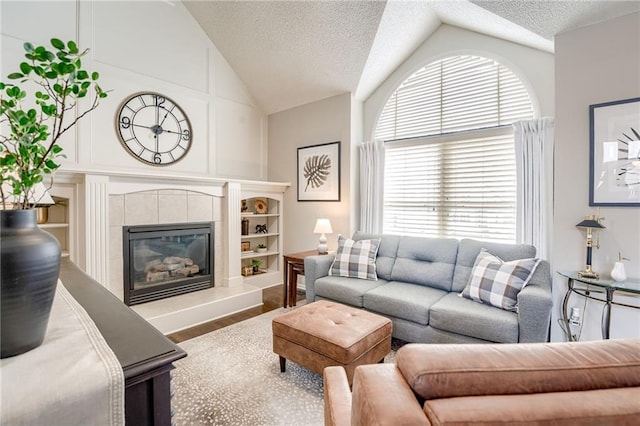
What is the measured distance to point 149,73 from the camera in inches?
144

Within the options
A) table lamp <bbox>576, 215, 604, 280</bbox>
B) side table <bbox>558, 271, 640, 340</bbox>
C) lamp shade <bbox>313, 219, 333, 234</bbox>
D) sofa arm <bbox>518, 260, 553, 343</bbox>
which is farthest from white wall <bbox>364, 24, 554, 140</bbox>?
sofa arm <bbox>518, 260, 553, 343</bbox>

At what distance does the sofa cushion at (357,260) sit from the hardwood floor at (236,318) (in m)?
1.01

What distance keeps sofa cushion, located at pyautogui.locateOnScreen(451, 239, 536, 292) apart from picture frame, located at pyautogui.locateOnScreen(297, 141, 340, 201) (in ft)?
5.84

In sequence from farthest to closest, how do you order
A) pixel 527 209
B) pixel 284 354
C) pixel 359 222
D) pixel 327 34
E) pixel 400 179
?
pixel 359 222, pixel 400 179, pixel 327 34, pixel 527 209, pixel 284 354

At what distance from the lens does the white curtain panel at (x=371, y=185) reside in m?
3.90

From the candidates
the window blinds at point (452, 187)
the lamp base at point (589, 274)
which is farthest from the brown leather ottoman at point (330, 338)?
the window blinds at point (452, 187)

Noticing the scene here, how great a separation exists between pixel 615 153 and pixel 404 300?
6.22ft

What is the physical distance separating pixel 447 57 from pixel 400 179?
1487 mm

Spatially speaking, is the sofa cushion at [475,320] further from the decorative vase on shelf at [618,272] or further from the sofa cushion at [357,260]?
the sofa cushion at [357,260]

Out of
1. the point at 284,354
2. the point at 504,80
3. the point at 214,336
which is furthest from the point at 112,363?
the point at 504,80

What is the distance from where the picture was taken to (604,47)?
2.20 m

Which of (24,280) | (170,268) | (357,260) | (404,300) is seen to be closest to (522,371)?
(24,280)

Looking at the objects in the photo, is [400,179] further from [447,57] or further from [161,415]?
[161,415]

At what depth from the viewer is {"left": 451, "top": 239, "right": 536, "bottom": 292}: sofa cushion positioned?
8.58ft
